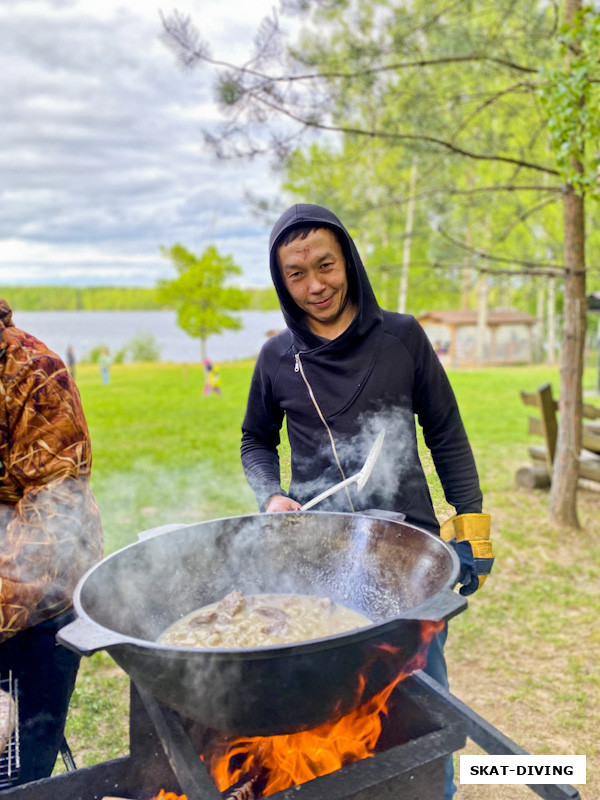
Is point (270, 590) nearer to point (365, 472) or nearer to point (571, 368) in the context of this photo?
point (365, 472)

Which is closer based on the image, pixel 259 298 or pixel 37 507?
pixel 37 507

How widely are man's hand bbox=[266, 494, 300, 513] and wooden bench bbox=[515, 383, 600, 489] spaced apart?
4458mm

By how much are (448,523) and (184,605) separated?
3.24 feet

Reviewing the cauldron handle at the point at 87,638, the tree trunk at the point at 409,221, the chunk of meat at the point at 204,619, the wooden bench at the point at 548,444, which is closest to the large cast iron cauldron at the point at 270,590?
the cauldron handle at the point at 87,638

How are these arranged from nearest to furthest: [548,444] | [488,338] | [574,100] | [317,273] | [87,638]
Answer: [87,638] → [317,273] → [574,100] → [548,444] → [488,338]

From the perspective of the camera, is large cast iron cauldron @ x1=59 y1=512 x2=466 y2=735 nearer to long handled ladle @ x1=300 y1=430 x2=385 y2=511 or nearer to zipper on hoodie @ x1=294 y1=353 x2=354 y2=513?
long handled ladle @ x1=300 y1=430 x2=385 y2=511

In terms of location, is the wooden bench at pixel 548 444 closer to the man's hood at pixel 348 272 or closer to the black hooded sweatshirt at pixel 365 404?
the black hooded sweatshirt at pixel 365 404

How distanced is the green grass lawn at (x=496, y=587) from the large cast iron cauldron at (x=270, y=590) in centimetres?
48

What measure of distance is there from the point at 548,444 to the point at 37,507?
18.0ft

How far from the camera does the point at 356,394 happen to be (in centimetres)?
204


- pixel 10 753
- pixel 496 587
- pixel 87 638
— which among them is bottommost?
pixel 496 587

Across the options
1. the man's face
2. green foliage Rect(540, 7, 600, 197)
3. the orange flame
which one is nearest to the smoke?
the man's face

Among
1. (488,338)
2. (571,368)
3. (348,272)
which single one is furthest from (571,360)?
(488,338)

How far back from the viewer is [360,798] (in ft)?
4.39
